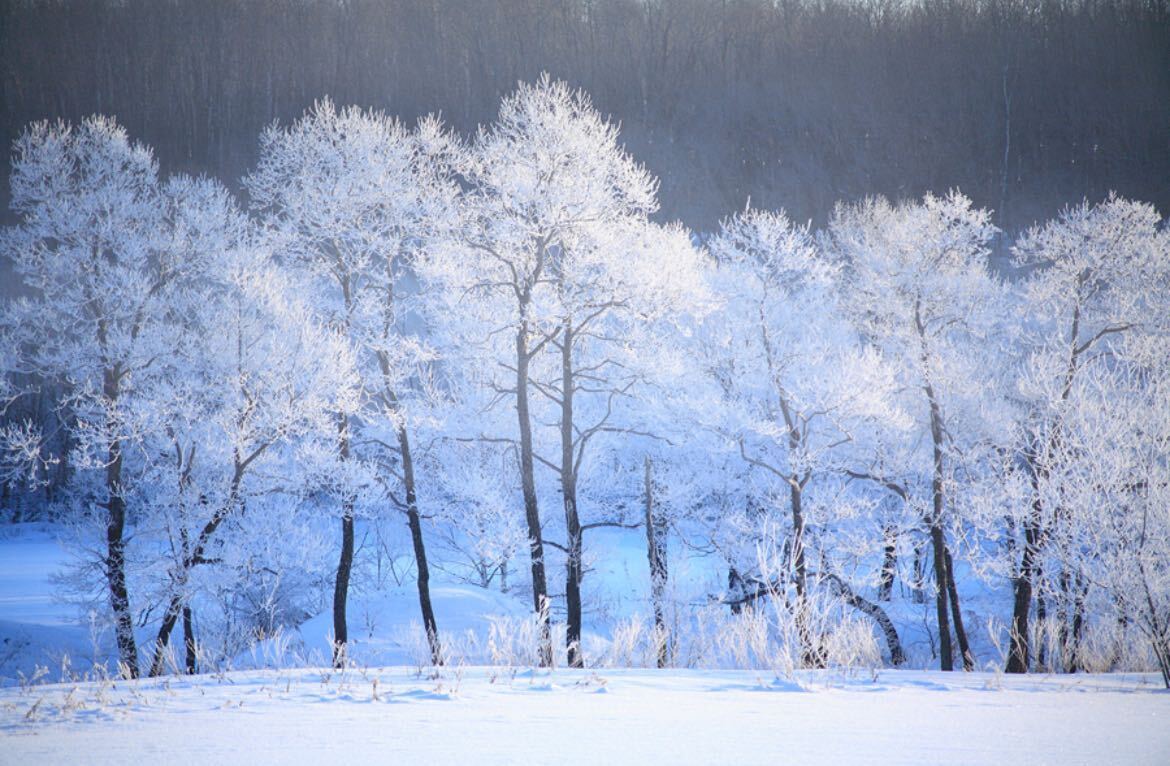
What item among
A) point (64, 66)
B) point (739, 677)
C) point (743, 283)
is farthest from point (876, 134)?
point (739, 677)

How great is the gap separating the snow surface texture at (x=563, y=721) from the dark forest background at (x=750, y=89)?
24.4 metres

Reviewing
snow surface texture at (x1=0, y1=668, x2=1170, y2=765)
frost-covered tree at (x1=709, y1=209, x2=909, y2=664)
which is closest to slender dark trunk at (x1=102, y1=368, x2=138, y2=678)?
snow surface texture at (x1=0, y1=668, x2=1170, y2=765)

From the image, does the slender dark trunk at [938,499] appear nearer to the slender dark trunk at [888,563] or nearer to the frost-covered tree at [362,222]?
the slender dark trunk at [888,563]

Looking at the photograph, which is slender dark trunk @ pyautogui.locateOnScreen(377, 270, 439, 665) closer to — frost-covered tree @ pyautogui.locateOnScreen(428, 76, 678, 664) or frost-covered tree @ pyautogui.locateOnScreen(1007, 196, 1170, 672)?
frost-covered tree @ pyautogui.locateOnScreen(428, 76, 678, 664)

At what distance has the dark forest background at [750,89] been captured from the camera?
1325 inches

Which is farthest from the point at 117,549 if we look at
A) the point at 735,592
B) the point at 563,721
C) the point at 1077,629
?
the point at 1077,629

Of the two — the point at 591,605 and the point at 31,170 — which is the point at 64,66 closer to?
the point at 31,170

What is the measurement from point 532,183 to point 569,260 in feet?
5.07

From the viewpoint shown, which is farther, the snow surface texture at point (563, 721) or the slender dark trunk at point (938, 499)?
the slender dark trunk at point (938, 499)

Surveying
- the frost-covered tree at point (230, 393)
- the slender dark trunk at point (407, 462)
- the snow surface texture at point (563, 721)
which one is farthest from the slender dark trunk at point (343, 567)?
the snow surface texture at point (563, 721)

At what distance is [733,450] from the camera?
17.3 metres

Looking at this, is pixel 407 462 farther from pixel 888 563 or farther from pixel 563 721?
pixel 888 563

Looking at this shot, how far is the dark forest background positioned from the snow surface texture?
2436 centimetres

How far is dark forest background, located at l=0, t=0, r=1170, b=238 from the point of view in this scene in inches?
1325
